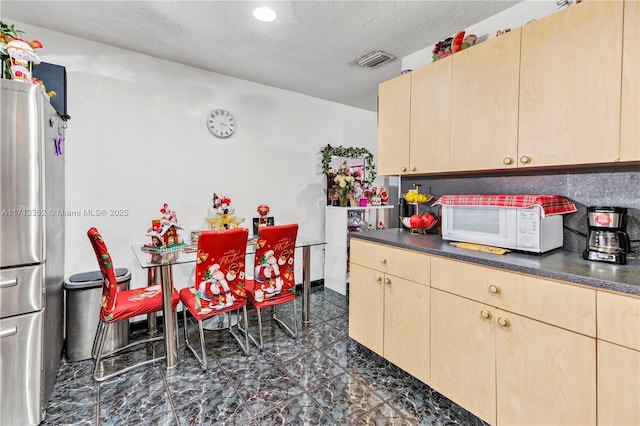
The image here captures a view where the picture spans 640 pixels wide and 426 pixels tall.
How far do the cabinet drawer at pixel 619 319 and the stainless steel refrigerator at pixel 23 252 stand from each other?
267 cm

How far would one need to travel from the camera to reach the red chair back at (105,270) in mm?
1947

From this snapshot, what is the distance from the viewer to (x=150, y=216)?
9.56 feet

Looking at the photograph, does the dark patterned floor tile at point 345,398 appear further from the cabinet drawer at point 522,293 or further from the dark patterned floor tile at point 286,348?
the cabinet drawer at point 522,293

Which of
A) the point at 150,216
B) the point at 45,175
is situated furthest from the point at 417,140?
the point at 150,216

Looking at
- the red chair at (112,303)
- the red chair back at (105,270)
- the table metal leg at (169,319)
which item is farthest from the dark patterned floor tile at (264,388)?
the red chair back at (105,270)

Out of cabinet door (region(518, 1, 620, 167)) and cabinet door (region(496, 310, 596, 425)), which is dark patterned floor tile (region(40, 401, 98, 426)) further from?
cabinet door (region(518, 1, 620, 167))

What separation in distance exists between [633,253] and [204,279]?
2564mm

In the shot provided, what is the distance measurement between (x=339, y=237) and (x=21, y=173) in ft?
9.90

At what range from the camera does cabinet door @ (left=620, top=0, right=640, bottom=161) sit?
1281 mm

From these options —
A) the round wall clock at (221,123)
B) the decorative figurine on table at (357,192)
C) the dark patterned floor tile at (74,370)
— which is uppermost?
the round wall clock at (221,123)

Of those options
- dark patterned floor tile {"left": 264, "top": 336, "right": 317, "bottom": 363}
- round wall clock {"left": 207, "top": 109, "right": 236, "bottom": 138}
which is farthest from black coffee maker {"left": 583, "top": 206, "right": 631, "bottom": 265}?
round wall clock {"left": 207, "top": 109, "right": 236, "bottom": 138}

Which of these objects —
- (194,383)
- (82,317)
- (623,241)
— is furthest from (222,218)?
(623,241)

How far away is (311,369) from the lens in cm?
219

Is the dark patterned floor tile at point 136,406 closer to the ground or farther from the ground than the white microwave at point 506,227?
closer to the ground
